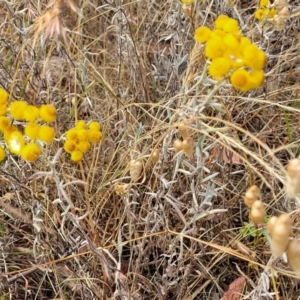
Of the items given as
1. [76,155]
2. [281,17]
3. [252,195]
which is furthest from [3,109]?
[281,17]

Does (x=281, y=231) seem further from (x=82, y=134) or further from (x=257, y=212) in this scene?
(x=82, y=134)

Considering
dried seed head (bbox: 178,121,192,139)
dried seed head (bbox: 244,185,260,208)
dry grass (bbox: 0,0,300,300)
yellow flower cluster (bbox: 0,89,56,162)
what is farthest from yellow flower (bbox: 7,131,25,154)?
dried seed head (bbox: 244,185,260,208)

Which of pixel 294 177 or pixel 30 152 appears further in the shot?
pixel 30 152

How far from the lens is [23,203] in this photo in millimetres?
1235

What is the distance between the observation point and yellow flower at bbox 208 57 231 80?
0.75m

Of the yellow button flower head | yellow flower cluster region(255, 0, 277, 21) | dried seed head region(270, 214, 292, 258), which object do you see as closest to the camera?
dried seed head region(270, 214, 292, 258)

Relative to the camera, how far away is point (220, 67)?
76cm

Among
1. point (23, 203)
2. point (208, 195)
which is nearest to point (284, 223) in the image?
point (208, 195)

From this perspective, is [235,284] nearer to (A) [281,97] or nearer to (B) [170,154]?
(B) [170,154]

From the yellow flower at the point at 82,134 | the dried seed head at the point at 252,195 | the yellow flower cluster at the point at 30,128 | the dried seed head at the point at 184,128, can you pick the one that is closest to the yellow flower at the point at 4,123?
the yellow flower cluster at the point at 30,128

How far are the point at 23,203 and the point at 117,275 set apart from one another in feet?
1.00

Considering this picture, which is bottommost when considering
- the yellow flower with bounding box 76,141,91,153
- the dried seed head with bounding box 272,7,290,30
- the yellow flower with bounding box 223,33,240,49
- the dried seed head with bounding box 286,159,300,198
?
the yellow flower with bounding box 76,141,91,153

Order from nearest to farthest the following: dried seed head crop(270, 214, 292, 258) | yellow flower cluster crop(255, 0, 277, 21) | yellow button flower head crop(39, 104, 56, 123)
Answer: dried seed head crop(270, 214, 292, 258)
yellow button flower head crop(39, 104, 56, 123)
yellow flower cluster crop(255, 0, 277, 21)

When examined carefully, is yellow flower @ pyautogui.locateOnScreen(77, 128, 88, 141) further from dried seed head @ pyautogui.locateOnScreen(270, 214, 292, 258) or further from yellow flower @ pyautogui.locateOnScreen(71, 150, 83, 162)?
dried seed head @ pyautogui.locateOnScreen(270, 214, 292, 258)
